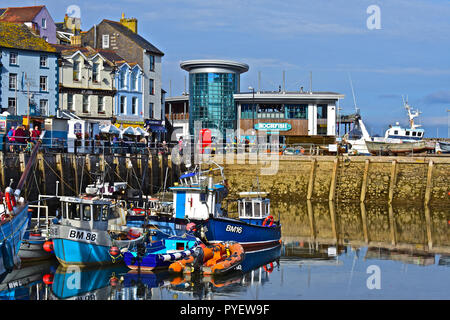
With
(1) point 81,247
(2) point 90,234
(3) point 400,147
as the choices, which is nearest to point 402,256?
(2) point 90,234

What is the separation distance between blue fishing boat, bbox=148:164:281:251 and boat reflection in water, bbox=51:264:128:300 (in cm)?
395

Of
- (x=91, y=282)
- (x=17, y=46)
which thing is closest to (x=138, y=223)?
(x=91, y=282)

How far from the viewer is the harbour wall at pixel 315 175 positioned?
45250mm

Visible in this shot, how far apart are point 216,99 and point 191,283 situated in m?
48.4

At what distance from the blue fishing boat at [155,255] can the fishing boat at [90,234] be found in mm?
790

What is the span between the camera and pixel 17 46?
5250 cm

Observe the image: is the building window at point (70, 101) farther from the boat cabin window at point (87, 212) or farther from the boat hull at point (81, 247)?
the boat hull at point (81, 247)

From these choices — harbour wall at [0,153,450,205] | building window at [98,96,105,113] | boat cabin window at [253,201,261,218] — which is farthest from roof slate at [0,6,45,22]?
boat cabin window at [253,201,261,218]

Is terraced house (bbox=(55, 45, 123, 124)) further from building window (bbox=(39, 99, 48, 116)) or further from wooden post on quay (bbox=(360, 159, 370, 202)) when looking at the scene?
wooden post on quay (bbox=(360, 159, 370, 202))

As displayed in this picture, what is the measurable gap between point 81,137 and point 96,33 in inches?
967

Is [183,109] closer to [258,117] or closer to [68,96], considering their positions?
[258,117]

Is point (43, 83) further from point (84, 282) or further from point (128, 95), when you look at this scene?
point (84, 282)

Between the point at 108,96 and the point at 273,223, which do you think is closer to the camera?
the point at 273,223

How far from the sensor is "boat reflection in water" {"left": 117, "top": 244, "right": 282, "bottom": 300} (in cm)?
2194
